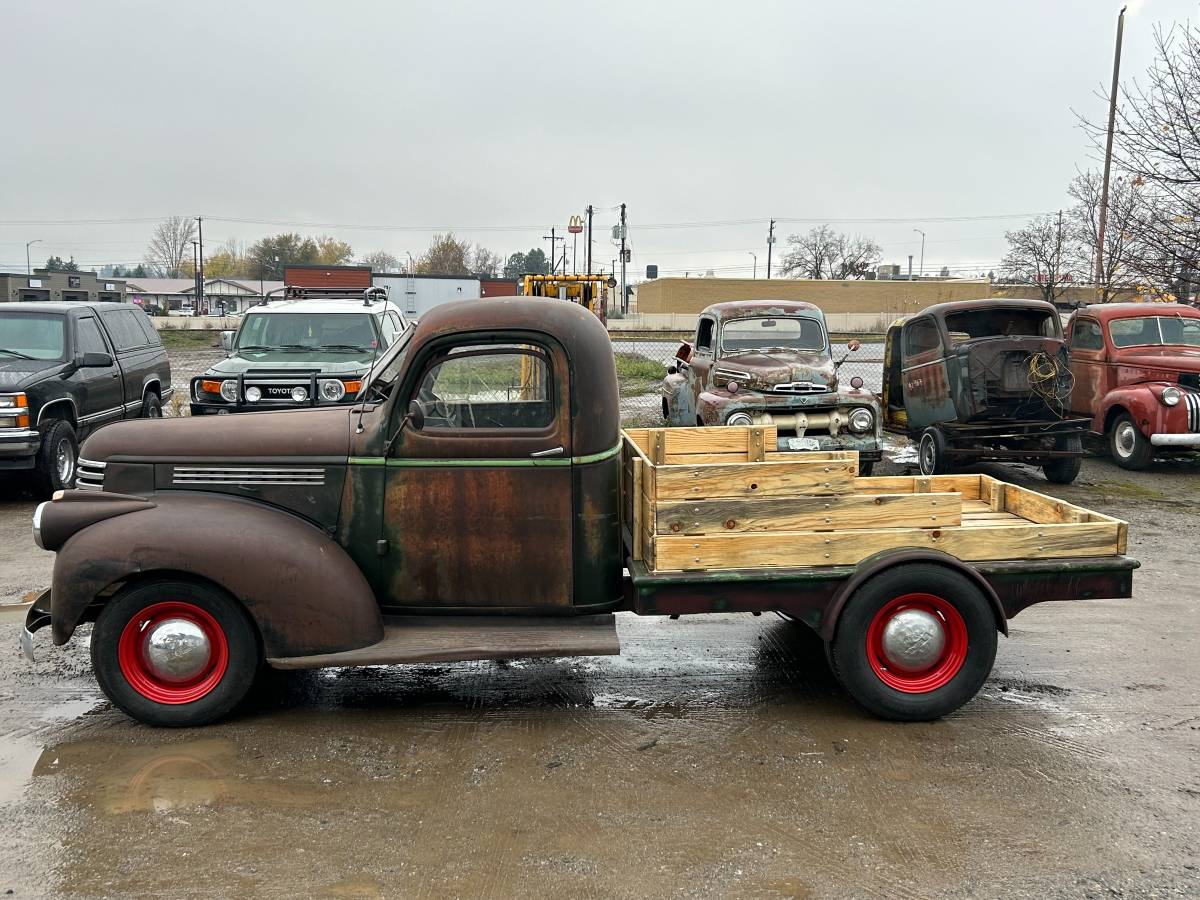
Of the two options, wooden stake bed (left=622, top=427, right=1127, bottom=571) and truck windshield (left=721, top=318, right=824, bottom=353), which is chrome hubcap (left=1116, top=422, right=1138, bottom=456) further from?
wooden stake bed (left=622, top=427, right=1127, bottom=571)

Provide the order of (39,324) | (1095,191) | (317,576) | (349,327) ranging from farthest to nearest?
(1095,191) → (349,327) → (39,324) → (317,576)

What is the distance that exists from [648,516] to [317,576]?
1584mm

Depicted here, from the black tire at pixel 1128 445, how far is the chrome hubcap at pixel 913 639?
8526 millimetres

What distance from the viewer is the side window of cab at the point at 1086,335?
496 inches

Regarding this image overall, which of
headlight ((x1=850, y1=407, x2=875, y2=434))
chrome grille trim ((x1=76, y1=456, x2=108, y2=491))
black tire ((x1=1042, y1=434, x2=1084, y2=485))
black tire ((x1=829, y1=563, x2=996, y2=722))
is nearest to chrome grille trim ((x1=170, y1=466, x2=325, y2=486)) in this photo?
chrome grille trim ((x1=76, y1=456, x2=108, y2=491))

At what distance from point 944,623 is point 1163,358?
8.96 metres

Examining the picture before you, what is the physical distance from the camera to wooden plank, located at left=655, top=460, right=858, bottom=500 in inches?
198

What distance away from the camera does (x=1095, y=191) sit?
78.5ft

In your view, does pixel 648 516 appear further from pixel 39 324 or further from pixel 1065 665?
pixel 39 324

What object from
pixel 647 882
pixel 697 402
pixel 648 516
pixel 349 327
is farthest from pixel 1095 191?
pixel 647 882

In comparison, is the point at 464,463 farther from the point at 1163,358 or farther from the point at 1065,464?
the point at 1163,358

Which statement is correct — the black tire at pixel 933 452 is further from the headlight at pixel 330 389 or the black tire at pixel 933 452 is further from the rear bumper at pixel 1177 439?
the headlight at pixel 330 389

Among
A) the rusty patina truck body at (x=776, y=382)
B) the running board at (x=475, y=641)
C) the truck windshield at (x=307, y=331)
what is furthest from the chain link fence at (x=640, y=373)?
the running board at (x=475, y=641)

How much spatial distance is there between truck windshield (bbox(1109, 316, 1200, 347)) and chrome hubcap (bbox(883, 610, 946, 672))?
9.21m
